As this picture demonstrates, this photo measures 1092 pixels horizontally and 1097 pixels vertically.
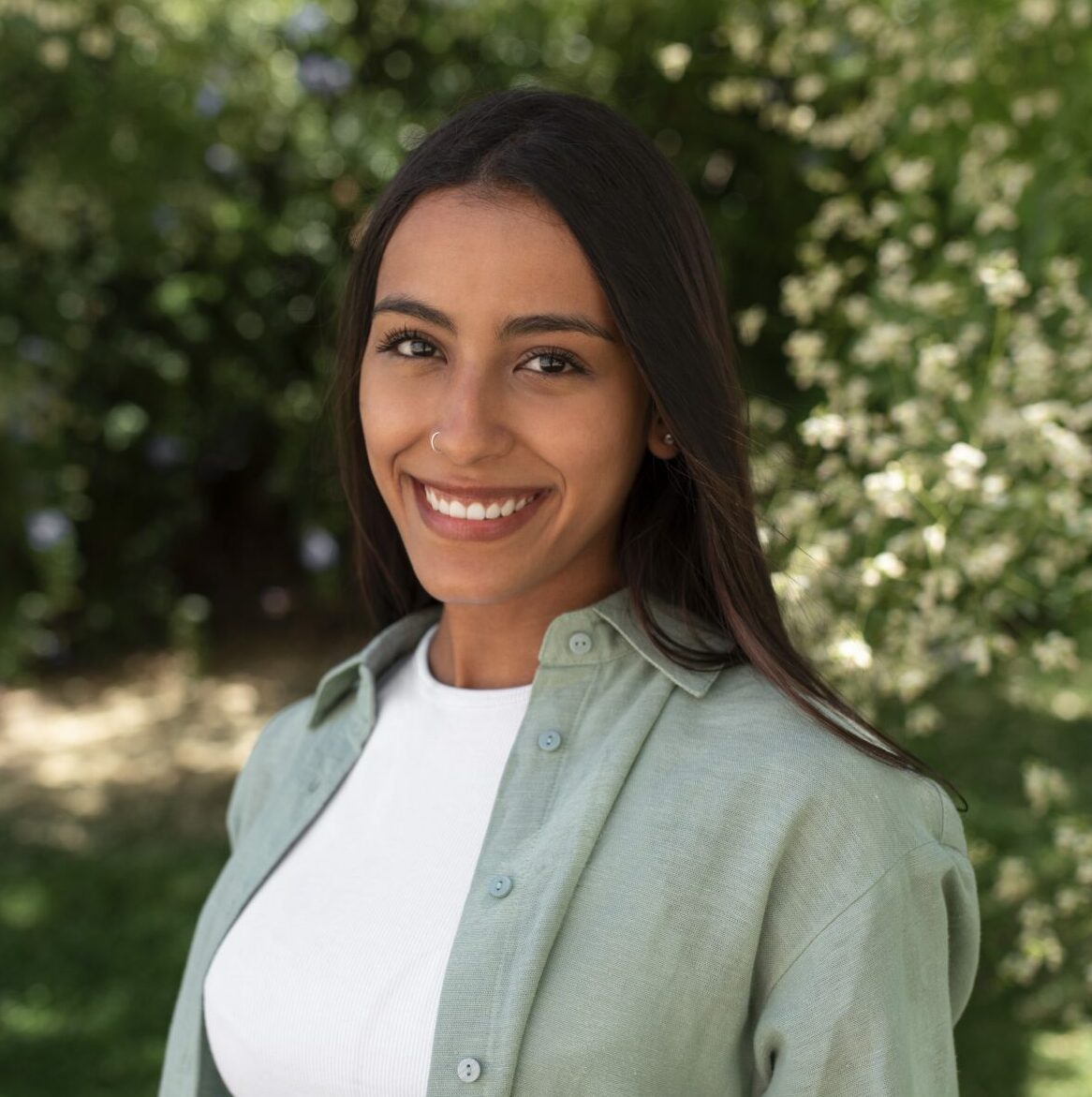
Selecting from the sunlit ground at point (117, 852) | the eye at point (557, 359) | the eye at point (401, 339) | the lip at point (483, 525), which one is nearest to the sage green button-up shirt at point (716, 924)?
the lip at point (483, 525)

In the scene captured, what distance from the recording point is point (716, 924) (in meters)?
1.33

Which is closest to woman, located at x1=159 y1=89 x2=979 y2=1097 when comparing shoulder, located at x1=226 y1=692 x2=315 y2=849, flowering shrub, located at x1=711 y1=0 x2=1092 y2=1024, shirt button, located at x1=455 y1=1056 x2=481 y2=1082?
shirt button, located at x1=455 y1=1056 x2=481 y2=1082

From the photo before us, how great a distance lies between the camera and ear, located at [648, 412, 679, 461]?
160 centimetres

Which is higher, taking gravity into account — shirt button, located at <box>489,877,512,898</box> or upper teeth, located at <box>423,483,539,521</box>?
upper teeth, located at <box>423,483,539,521</box>

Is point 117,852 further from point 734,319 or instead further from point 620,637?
point 620,637

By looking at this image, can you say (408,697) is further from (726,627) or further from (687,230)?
(687,230)

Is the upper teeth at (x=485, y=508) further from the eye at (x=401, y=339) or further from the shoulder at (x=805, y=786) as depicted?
the shoulder at (x=805, y=786)

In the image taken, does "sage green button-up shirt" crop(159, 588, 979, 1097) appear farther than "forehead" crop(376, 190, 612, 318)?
No

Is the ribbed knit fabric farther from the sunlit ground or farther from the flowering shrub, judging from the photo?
the sunlit ground

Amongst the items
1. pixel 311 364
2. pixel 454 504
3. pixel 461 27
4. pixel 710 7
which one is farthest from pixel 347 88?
pixel 454 504

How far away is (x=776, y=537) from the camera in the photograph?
2053 millimetres

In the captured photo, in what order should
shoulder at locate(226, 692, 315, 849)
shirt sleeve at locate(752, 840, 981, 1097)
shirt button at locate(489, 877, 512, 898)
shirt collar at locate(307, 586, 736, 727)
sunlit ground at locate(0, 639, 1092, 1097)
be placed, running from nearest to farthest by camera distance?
shirt sleeve at locate(752, 840, 981, 1097) < shirt button at locate(489, 877, 512, 898) < shirt collar at locate(307, 586, 736, 727) < shoulder at locate(226, 692, 315, 849) < sunlit ground at locate(0, 639, 1092, 1097)

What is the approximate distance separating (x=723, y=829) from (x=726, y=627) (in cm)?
30

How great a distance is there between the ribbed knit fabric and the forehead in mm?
486
